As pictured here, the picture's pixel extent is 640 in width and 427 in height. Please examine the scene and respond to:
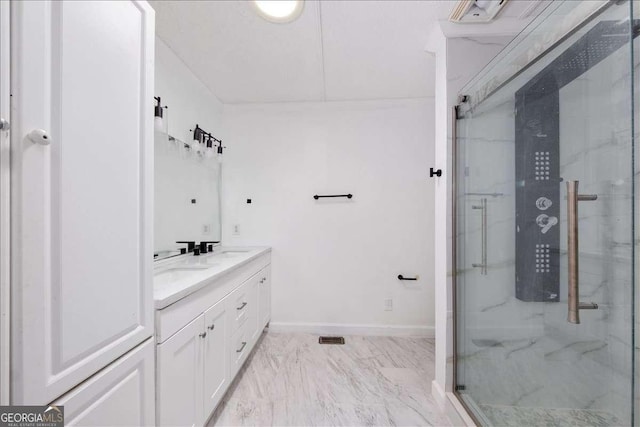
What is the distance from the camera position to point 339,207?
2502mm

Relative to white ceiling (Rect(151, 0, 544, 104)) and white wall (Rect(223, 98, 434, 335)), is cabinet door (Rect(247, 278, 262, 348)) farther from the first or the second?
white ceiling (Rect(151, 0, 544, 104))

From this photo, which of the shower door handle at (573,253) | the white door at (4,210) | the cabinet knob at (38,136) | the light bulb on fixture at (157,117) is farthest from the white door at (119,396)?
the shower door handle at (573,253)

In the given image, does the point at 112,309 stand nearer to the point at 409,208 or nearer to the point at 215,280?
the point at 215,280

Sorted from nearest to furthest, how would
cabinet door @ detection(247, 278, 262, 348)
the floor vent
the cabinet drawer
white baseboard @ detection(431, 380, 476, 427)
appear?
white baseboard @ detection(431, 380, 476, 427)
the cabinet drawer
cabinet door @ detection(247, 278, 262, 348)
the floor vent

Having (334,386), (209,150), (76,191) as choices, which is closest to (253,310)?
(334,386)

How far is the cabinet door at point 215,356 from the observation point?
1.22 metres

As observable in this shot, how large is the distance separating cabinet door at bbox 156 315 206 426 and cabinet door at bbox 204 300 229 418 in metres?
0.05

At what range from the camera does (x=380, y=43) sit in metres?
1.65

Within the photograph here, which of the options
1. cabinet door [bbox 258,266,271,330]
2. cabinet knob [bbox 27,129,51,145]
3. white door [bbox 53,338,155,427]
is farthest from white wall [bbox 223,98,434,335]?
cabinet knob [bbox 27,129,51,145]

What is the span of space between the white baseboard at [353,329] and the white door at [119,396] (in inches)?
66.2

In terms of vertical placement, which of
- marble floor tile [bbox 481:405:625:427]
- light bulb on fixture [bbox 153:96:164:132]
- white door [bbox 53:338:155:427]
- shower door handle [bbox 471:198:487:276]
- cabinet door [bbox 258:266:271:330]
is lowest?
marble floor tile [bbox 481:405:625:427]

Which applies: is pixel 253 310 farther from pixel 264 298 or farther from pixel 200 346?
pixel 200 346

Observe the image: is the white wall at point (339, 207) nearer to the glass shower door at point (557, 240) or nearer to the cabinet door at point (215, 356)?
the glass shower door at point (557, 240)

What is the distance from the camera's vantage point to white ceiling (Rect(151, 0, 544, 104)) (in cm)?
138
